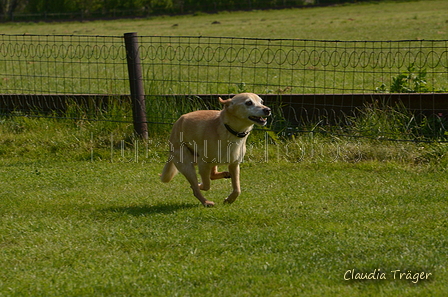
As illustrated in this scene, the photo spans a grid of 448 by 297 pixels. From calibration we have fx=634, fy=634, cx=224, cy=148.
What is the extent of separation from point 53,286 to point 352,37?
21002 millimetres

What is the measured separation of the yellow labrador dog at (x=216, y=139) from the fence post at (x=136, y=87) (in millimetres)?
2431

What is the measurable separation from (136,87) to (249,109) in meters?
3.45

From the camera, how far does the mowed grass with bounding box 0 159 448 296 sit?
176 inches

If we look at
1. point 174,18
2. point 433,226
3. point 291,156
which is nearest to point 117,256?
point 433,226

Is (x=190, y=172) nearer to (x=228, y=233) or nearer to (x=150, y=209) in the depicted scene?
(x=150, y=209)

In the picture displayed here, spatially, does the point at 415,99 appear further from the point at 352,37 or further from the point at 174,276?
the point at 352,37

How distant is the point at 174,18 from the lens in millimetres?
41281

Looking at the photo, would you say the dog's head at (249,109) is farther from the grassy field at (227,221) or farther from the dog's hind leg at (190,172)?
the grassy field at (227,221)

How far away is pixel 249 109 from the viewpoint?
614 centimetres

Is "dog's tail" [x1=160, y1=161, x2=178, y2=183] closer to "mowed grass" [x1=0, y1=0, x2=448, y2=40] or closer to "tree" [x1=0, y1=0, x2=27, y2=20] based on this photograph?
"mowed grass" [x1=0, y1=0, x2=448, y2=40]

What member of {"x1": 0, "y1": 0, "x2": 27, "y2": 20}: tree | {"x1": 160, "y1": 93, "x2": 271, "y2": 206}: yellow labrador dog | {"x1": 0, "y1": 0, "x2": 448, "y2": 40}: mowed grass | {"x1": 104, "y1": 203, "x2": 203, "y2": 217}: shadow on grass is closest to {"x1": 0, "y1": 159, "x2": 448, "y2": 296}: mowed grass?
{"x1": 104, "y1": 203, "x2": 203, "y2": 217}: shadow on grass

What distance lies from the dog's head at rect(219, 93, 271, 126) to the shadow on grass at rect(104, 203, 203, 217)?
3.47 feet

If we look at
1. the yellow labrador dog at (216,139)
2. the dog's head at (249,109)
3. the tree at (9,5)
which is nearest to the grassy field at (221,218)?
the yellow labrador dog at (216,139)

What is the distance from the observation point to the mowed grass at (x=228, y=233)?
4.47m
